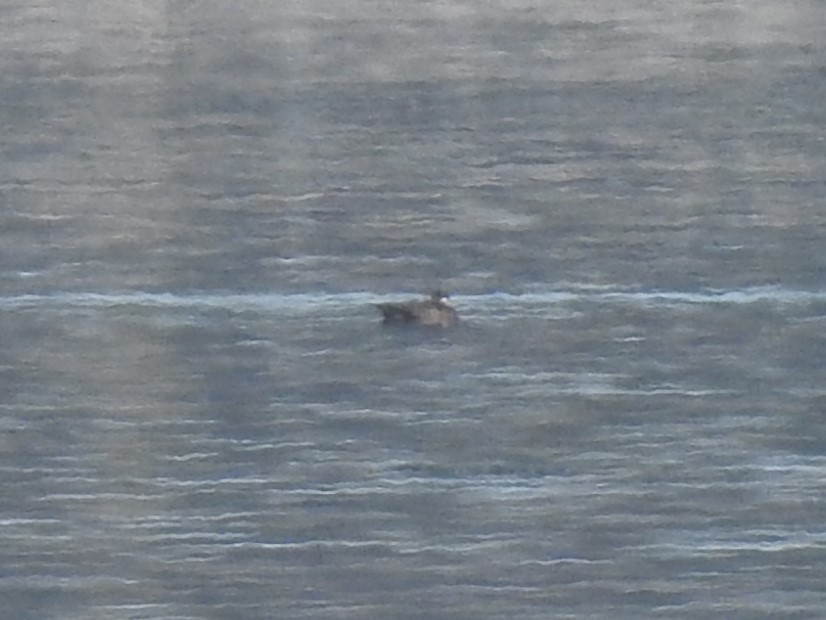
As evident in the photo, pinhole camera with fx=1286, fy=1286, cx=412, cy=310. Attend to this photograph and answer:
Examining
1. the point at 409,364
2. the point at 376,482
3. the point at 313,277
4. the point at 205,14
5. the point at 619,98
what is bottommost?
the point at 376,482

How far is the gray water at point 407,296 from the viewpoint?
1.76 metres

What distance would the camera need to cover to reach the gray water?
1.76m

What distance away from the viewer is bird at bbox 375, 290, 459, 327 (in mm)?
1796

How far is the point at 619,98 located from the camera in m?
1.77

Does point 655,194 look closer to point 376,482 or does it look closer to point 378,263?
point 378,263

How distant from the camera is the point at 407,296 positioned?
1798mm

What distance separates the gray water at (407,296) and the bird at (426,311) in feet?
0.06

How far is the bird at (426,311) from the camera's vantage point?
1.80 m

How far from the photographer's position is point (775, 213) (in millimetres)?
1787

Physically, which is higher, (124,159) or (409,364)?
(124,159)

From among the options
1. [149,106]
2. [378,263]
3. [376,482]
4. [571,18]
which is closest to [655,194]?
[571,18]

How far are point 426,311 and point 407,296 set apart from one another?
3cm

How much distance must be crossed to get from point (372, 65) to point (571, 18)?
0.92 ft

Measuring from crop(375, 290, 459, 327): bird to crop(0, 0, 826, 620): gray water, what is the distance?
0.06ft
